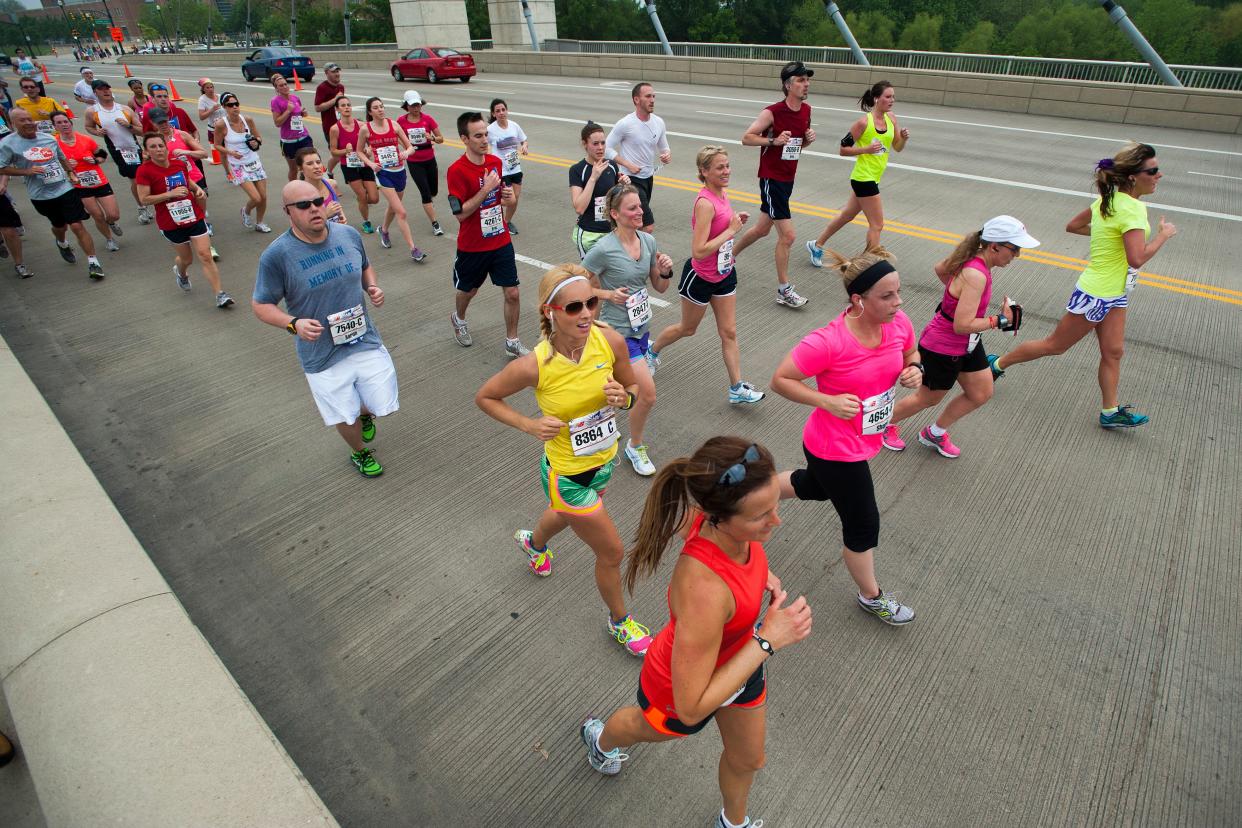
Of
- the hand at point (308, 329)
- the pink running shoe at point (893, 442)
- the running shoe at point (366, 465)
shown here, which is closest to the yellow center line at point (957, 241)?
the pink running shoe at point (893, 442)

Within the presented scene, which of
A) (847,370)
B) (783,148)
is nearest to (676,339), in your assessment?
(847,370)

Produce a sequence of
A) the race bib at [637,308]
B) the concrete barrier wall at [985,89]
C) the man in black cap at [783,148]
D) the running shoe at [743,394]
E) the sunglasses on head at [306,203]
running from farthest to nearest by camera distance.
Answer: the concrete barrier wall at [985,89] → the man in black cap at [783,148] → the running shoe at [743,394] → the race bib at [637,308] → the sunglasses on head at [306,203]

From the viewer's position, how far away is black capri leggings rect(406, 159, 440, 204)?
917cm

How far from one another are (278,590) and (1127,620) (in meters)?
4.85

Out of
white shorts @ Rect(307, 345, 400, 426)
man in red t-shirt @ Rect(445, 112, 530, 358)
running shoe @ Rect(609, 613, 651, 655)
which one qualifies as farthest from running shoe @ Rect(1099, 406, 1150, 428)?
white shorts @ Rect(307, 345, 400, 426)

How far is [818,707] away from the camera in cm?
329

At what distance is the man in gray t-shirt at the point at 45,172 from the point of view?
767 centimetres

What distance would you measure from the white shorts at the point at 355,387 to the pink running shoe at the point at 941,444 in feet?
12.9

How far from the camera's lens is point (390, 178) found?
353 inches

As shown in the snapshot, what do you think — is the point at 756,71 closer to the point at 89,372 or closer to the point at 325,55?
the point at 89,372

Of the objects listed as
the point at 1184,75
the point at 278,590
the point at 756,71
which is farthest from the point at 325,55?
the point at 278,590

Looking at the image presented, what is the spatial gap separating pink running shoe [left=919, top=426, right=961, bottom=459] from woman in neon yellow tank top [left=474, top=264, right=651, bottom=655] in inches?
113

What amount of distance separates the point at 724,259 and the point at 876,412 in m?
2.15

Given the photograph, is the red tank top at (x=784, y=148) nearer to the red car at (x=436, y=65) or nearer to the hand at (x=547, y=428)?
the hand at (x=547, y=428)
